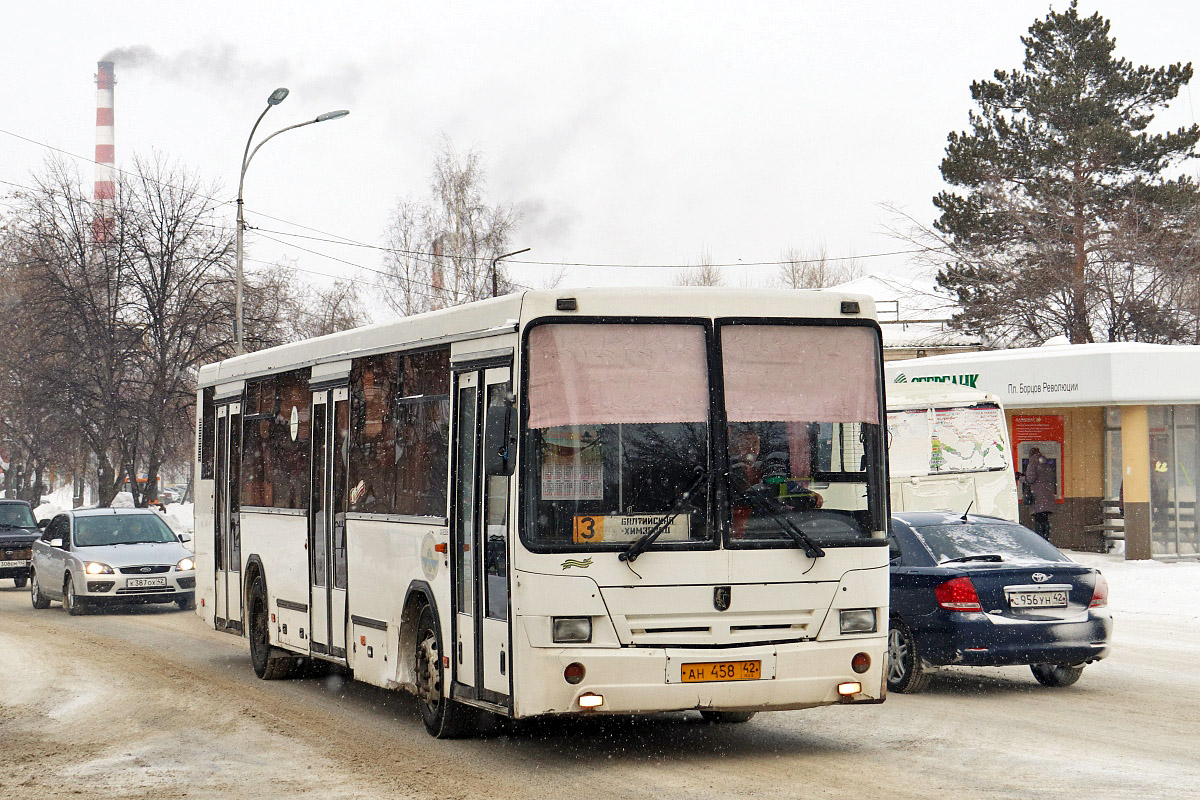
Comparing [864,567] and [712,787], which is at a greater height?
[864,567]

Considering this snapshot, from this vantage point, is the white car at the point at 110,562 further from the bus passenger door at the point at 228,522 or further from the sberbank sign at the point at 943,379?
the sberbank sign at the point at 943,379

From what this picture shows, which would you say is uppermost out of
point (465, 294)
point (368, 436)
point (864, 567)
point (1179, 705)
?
point (465, 294)

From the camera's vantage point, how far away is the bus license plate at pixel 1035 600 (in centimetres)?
1262

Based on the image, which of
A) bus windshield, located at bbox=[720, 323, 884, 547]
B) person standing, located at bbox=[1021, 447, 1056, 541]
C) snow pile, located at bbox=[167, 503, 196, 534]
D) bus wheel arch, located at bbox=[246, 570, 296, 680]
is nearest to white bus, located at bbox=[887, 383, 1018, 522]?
person standing, located at bbox=[1021, 447, 1056, 541]

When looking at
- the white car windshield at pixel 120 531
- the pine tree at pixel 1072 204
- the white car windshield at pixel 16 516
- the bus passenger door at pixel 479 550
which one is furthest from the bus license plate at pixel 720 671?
the pine tree at pixel 1072 204

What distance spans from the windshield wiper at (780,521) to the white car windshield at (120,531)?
17547mm

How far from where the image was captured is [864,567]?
9688 millimetres

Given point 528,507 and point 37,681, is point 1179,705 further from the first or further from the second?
point 37,681

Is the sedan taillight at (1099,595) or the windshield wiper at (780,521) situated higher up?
the windshield wiper at (780,521)

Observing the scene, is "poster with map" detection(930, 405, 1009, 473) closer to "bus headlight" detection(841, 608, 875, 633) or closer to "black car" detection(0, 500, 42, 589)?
"bus headlight" detection(841, 608, 875, 633)

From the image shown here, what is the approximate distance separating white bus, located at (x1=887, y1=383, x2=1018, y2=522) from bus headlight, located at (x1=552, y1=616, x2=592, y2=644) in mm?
16549

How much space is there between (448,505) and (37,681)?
6.57m

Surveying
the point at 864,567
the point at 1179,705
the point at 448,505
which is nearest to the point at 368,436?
the point at 448,505

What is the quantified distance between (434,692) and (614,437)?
252 centimetres
